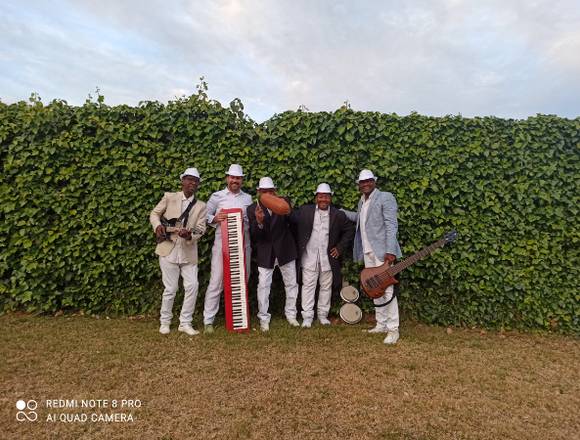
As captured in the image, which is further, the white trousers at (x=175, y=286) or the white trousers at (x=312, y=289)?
the white trousers at (x=312, y=289)

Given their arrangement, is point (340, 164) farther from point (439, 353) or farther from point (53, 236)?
point (53, 236)

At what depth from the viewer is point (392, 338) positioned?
4.87 m

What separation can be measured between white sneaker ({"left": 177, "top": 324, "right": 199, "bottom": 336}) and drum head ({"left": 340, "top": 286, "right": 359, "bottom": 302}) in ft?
6.98

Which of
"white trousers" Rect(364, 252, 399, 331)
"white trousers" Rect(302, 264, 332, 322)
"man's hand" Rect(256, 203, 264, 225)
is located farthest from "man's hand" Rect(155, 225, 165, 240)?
"white trousers" Rect(364, 252, 399, 331)

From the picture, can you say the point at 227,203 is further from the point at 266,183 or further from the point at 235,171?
the point at 266,183

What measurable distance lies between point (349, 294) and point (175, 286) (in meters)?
2.48

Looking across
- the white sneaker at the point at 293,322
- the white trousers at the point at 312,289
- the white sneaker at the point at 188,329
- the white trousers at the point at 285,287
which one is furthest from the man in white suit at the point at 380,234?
the white sneaker at the point at 188,329

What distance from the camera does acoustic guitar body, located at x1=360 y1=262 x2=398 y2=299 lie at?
486 cm

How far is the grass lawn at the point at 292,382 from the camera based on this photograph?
2982 millimetres

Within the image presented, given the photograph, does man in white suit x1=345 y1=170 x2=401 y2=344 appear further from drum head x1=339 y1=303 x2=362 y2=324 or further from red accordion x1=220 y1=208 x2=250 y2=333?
red accordion x1=220 y1=208 x2=250 y2=333

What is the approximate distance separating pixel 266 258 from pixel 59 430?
9.93 feet

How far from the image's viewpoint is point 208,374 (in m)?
3.86

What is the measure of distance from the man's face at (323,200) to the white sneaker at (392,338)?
1.92 m

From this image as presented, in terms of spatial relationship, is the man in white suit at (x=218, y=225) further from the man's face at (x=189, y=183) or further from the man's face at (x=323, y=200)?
the man's face at (x=323, y=200)
